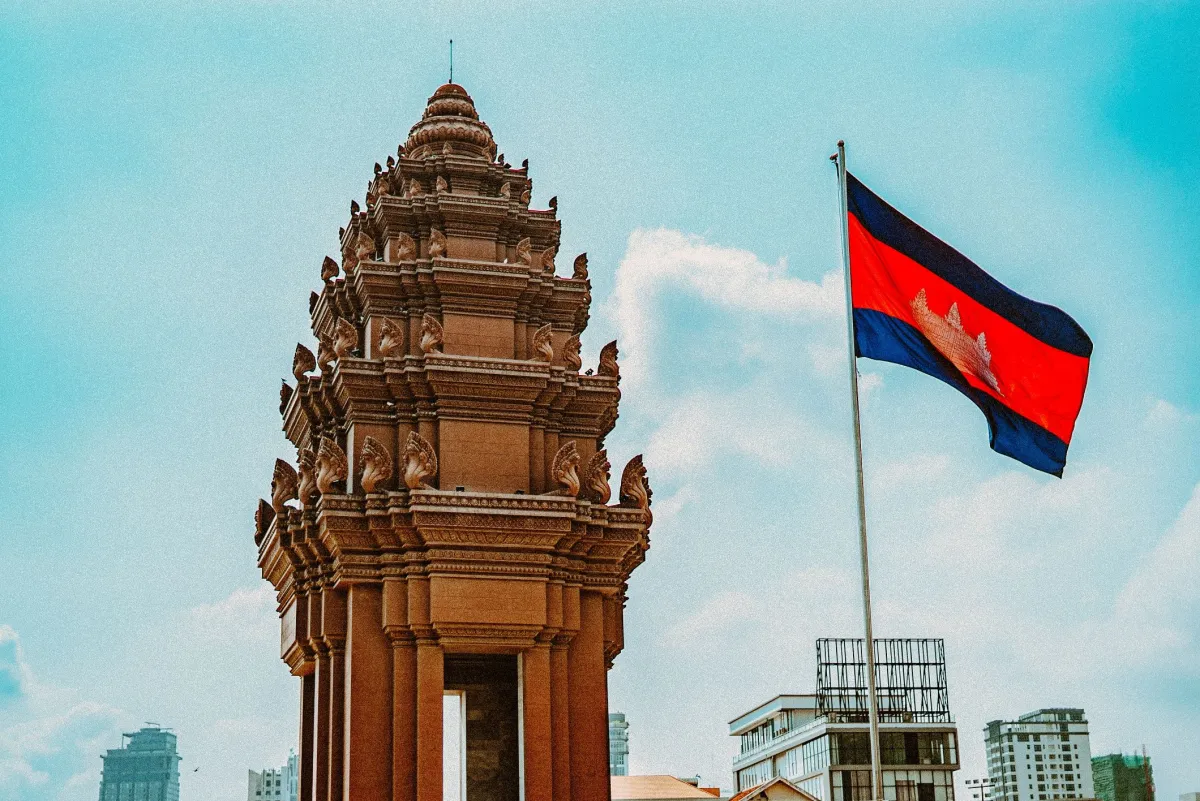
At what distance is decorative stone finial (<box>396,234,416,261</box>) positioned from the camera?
30.5m

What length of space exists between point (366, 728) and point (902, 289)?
1268 centimetres

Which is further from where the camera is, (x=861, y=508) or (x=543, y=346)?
(x=543, y=346)

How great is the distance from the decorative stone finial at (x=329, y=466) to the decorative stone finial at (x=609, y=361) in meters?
5.36

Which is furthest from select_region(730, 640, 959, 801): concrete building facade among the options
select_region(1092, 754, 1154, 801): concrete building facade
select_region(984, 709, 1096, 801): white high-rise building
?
select_region(984, 709, 1096, 801): white high-rise building

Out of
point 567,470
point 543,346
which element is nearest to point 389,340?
point 543,346

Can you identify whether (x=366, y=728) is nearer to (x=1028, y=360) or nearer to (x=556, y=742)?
(x=556, y=742)

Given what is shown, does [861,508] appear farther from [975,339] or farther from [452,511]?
[452,511]

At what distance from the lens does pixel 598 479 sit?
2944 cm

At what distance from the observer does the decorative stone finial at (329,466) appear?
28672 millimetres

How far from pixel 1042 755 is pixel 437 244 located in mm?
139781

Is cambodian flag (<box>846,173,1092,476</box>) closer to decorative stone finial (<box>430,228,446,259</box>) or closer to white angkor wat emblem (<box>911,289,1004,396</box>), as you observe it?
white angkor wat emblem (<box>911,289,1004,396</box>)

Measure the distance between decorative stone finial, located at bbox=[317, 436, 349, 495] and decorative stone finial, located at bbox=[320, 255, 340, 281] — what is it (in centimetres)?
473

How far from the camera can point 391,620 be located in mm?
27547

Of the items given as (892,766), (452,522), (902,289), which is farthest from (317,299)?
(892,766)
